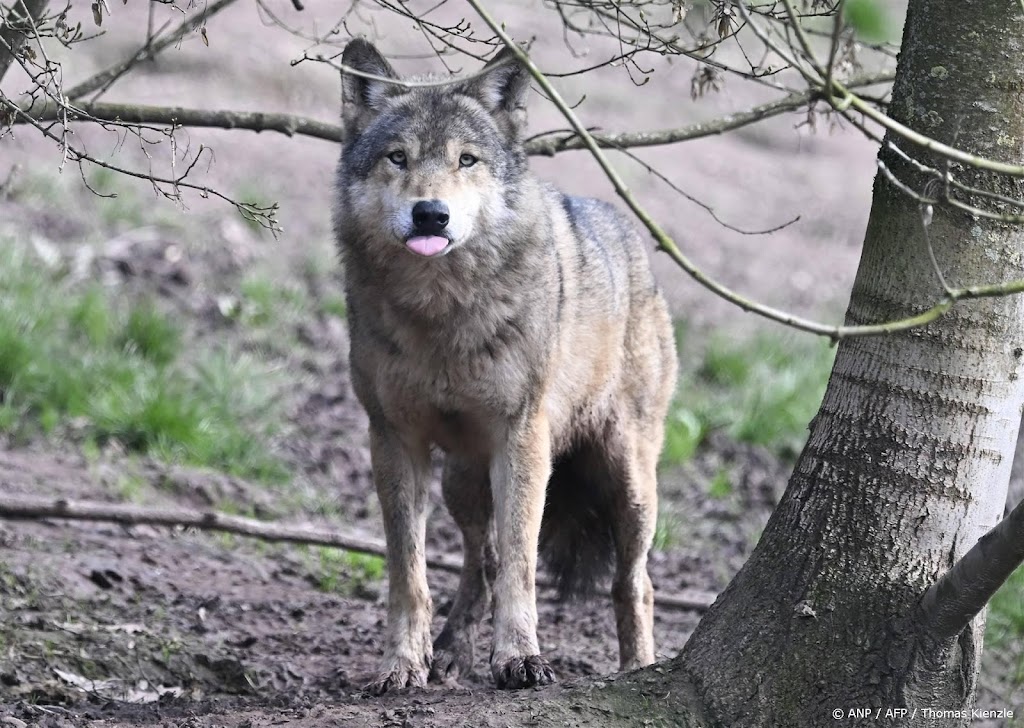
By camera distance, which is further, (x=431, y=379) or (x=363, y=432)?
(x=363, y=432)

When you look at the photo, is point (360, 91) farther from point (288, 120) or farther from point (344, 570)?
point (344, 570)

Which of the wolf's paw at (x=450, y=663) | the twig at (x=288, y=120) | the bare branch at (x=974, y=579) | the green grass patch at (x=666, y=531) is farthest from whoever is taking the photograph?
the green grass patch at (x=666, y=531)

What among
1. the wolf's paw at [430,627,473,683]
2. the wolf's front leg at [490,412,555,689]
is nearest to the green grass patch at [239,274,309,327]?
the wolf's paw at [430,627,473,683]

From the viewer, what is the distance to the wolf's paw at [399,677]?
435 cm

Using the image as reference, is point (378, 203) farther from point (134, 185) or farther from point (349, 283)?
point (134, 185)

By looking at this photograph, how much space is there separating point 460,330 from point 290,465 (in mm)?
3345

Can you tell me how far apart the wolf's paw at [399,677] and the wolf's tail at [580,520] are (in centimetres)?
115

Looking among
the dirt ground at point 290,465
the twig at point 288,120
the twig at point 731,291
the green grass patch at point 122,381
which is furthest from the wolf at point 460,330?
the green grass patch at point 122,381

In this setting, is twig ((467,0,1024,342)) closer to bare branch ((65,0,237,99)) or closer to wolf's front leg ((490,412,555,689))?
bare branch ((65,0,237,99))

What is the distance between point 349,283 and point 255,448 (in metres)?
3.02

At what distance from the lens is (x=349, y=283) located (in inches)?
183

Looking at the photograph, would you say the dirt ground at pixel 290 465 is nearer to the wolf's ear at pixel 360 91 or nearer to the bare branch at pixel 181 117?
the wolf's ear at pixel 360 91

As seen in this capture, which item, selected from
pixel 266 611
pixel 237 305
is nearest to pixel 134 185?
pixel 237 305

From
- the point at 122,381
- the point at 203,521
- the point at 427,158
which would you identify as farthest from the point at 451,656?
the point at 122,381
